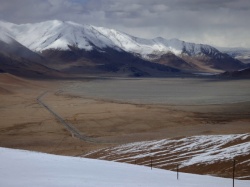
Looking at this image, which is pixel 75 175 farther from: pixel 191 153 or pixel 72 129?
pixel 72 129

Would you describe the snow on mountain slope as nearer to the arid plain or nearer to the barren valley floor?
the barren valley floor

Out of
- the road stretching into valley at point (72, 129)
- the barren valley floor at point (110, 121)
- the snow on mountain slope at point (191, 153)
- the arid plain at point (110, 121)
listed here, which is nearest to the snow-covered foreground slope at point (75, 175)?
the snow on mountain slope at point (191, 153)

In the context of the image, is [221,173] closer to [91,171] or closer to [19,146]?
[91,171]

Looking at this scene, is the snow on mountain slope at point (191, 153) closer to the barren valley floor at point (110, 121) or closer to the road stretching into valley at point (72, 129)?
the barren valley floor at point (110, 121)

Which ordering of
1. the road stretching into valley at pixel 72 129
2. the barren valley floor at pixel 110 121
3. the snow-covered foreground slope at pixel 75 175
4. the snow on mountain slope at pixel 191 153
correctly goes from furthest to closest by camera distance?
1. the road stretching into valley at pixel 72 129
2. the barren valley floor at pixel 110 121
3. the snow on mountain slope at pixel 191 153
4. the snow-covered foreground slope at pixel 75 175

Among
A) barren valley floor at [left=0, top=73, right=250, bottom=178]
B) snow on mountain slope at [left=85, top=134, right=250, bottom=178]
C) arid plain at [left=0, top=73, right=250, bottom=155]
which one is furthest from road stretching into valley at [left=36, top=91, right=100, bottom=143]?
snow on mountain slope at [left=85, top=134, right=250, bottom=178]

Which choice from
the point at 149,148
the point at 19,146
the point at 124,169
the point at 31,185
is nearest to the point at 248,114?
the point at 149,148
